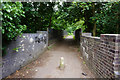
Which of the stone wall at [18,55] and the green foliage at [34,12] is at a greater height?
the green foliage at [34,12]

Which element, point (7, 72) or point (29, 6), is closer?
point (7, 72)

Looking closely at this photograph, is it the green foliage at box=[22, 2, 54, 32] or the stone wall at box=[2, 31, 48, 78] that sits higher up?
the green foliage at box=[22, 2, 54, 32]

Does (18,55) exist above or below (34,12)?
below

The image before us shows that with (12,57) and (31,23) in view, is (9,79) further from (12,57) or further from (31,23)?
(31,23)

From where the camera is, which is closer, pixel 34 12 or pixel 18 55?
pixel 18 55

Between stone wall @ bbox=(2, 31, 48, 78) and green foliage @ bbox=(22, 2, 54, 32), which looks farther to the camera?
green foliage @ bbox=(22, 2, 54, 32)

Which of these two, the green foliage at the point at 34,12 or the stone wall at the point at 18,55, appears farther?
the green foliage at the point at 34,12

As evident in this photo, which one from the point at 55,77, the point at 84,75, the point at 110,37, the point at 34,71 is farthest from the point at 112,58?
the point at 34,71

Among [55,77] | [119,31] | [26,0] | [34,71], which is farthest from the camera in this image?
[119,31]

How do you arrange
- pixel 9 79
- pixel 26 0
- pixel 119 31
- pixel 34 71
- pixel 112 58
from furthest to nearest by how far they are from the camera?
pixel 119 31, pixel 26 0, pixel 34 71, pixel 9 79, pixel 112 58

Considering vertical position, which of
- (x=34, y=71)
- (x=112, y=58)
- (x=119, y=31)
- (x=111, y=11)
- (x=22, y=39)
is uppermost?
(x=111, y=11)

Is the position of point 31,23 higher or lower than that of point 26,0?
lower

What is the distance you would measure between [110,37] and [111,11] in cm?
580

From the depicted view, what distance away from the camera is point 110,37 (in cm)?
261
